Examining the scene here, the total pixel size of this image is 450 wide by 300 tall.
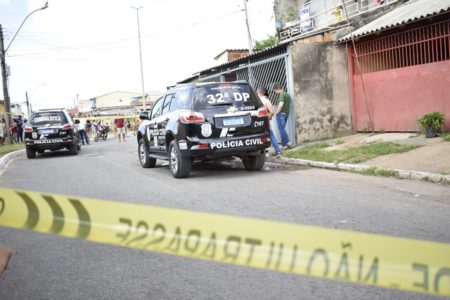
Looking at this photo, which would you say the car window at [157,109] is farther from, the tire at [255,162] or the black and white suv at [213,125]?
the tire at [255,162]

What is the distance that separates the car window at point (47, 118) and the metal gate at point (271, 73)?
6.23 metres

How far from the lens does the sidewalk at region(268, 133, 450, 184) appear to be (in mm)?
7471

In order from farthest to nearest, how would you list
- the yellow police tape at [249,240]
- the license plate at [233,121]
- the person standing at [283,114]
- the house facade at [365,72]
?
the person standing at [283,114]
the house facade at [365,72]
the license plate at [233,121]
the yellow police tape at [249,240]

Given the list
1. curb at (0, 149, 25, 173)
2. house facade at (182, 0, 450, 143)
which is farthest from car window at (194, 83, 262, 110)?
curb at (0, 149, 25, 173)

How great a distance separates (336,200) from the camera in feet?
19.7

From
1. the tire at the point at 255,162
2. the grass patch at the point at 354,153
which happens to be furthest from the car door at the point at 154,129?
the grass patch at the point at 354,153

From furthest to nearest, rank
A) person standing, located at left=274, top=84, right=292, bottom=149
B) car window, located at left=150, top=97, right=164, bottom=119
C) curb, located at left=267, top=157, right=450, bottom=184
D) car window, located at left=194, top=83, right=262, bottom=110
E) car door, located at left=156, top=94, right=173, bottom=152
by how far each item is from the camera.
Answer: person standing, located at left=274, top=84, right=292, bottom=149
car window, located at left=150, top=97, right=164, bottom=119
car door, located at left=156, top=94, right=173, bottom=152
car window, located at left=194, top=83, right=262, bottom=110
curb, located at left=267, top=157, right=450, bottom=184

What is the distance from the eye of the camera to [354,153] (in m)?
9.97

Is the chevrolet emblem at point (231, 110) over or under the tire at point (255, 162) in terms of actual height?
over

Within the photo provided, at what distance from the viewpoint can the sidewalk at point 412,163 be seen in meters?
7.47

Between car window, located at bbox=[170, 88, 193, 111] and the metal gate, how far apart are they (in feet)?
14.9

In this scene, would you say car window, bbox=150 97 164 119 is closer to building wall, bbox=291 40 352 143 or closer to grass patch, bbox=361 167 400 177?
building wall, bbox=291 40 352 143

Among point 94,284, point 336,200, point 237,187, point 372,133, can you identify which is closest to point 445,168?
point 336,200

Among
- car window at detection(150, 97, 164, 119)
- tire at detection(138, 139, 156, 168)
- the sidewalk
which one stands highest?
car window at detection(150, 97, 164, 119)
